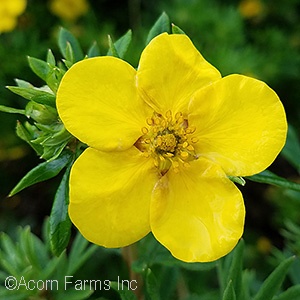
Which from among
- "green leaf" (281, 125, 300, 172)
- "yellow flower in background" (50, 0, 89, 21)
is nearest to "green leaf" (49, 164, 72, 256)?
"green leaf" (281, 125, 300, 172)

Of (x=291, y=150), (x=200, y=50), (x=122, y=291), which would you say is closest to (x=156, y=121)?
(x=122, y=291)

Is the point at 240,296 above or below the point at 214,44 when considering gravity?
above

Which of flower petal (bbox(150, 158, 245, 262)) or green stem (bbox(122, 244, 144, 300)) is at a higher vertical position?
flower petal (bbox(150, 158, 245, 262))

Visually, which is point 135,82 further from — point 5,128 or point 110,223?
point 5,128

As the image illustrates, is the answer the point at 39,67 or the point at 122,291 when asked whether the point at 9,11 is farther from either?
the point at 122,291

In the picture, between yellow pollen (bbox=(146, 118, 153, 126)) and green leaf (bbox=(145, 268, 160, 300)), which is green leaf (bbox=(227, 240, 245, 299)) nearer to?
green leaf (bbox=(145, 268, 160, 300))

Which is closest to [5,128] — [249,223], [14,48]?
[14,48]
